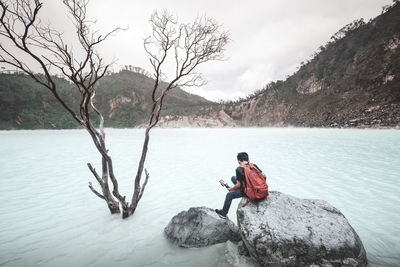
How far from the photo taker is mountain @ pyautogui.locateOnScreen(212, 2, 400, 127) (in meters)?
Result: 36.0

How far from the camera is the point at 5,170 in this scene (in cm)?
993

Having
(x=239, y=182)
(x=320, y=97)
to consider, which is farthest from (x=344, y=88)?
(x=239, y=182)

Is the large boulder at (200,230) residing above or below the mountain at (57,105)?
below

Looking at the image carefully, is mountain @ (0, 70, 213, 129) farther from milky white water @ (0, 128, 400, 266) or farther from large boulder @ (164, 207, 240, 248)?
large boulder @ (164, 207, 240, 248)

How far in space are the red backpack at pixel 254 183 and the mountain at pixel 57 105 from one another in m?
50.0

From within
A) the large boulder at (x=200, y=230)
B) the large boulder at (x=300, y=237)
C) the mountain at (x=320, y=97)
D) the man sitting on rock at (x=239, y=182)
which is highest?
the mountain at (x=320, y=97)

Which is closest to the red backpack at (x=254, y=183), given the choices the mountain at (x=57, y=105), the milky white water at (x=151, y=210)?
the milky white water at (x=151, y=210)

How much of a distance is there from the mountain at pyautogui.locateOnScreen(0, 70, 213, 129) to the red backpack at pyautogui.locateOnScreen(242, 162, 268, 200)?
5002 cm

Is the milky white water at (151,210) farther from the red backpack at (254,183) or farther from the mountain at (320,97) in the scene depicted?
the mountain at (320,97)

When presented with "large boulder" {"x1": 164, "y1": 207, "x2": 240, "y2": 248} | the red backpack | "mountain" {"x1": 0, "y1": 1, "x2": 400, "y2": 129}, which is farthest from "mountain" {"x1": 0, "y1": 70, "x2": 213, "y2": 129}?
the red backpack

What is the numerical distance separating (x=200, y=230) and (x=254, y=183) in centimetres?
144

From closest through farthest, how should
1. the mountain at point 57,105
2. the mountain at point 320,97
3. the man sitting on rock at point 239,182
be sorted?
the man sitting on rock at point 239,182 → the mountain at point 320,97 → the mountain at point 57,105

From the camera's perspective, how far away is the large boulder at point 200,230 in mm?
3408

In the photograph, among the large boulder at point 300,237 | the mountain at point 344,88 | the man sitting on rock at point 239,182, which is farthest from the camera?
the mountain at point 344,88
